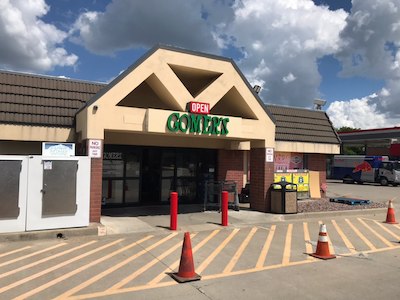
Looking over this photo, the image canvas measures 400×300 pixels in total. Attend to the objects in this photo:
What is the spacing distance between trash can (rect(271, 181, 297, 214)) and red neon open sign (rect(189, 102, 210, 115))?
4.00 meters

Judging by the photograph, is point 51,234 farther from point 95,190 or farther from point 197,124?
point 197,124

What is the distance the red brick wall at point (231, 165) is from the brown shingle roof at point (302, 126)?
1.97 meters

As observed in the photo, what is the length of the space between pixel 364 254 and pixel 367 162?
30526mm

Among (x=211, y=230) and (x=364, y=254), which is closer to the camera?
(x=364, y=254)

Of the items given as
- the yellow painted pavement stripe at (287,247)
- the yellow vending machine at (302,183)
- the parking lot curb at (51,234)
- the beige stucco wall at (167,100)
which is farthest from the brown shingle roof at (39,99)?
the yellow vending machine at (302,183)

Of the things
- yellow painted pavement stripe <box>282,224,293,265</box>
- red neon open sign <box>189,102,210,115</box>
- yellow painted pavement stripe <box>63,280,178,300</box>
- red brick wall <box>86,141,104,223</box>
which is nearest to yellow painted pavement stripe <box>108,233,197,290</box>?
yellow painted pavement stripe <box>63,280,178,300</box>

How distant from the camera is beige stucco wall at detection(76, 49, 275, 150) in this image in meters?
11.2

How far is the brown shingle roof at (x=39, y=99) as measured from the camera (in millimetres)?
11773

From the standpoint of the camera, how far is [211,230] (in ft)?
37.3

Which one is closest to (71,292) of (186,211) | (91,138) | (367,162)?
(91,138)

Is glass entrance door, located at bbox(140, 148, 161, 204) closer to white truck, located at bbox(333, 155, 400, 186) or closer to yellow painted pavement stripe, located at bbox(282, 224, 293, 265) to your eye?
yellow painted pavement stripe, located at bbox(282, 224, 293, 265)

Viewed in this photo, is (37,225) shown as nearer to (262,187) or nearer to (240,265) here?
A: (240,265)

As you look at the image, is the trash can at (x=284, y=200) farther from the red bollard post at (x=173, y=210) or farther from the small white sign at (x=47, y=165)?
the small white sign at (x=47, y=165)

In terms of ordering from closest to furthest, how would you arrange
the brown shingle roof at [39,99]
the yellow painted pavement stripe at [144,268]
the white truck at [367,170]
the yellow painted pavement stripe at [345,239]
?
1. the yellow painted pavement stripe at [144,268]
2. the yellow painted pavement stripe at [345,239]
3. the brown shingle roof at [39,99]
4. the white truck at [367,170]
